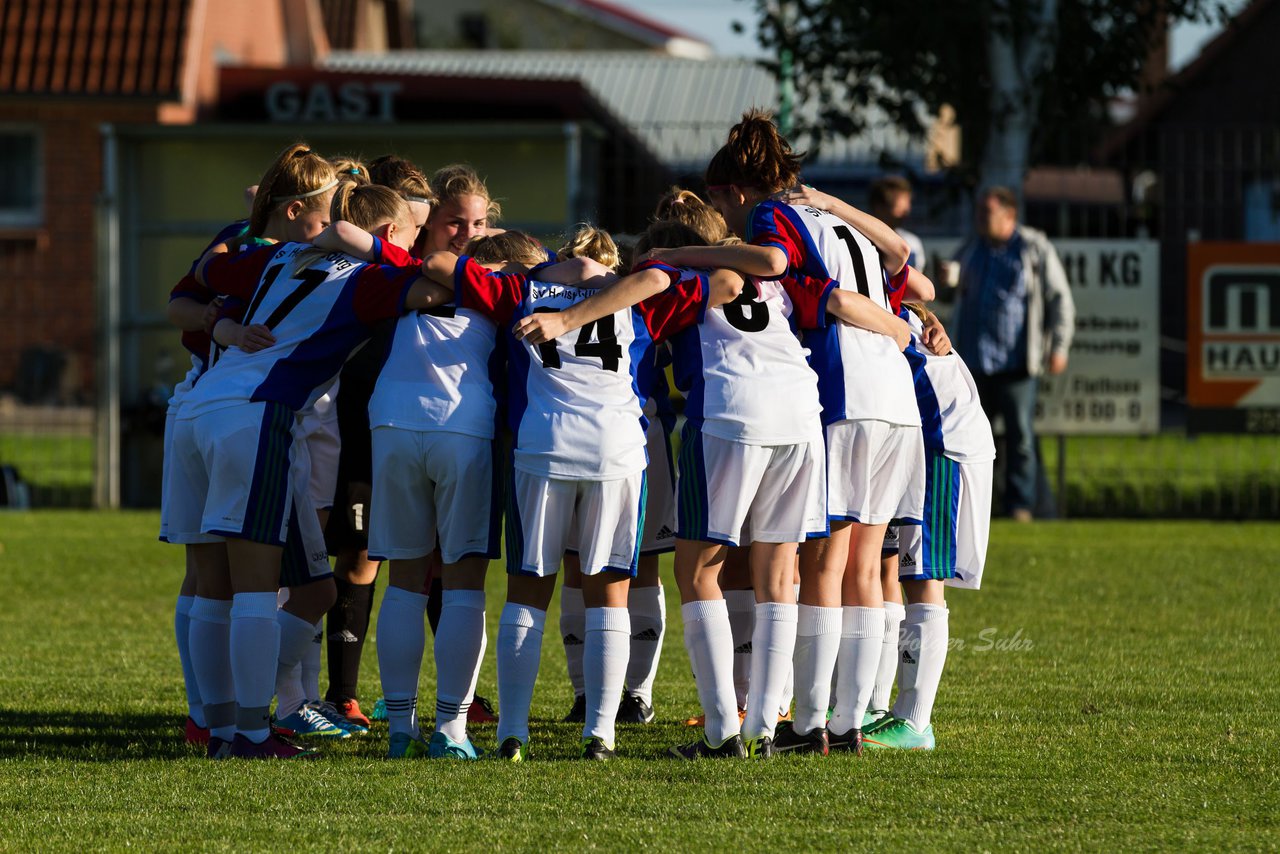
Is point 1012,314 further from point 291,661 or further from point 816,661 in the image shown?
point 291,661

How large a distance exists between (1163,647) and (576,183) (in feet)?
25.5

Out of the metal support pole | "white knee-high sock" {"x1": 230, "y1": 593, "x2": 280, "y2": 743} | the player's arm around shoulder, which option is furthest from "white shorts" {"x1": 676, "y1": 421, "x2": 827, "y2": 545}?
the metal support pole

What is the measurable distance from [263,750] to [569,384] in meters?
1.43

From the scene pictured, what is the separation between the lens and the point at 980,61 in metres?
13.7

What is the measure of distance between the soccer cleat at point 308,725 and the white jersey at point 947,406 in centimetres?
214

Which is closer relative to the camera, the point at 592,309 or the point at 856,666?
the point at 592,309

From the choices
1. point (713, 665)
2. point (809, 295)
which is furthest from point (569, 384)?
point (713, 665)

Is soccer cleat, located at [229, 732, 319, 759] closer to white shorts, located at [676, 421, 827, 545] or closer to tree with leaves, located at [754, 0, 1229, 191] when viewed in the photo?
white shorts, located at [676, 421, 827, 545]

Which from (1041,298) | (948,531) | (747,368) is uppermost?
(1041,298)

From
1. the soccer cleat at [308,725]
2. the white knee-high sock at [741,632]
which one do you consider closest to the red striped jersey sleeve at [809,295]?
the white knee-high sock at [741,632]

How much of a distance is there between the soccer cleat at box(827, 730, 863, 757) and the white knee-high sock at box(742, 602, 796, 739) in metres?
0.23

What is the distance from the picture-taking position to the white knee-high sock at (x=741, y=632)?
19.7 ft

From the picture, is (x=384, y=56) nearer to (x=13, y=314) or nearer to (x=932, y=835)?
(x=13, y=314)

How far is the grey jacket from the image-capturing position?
483 inches
